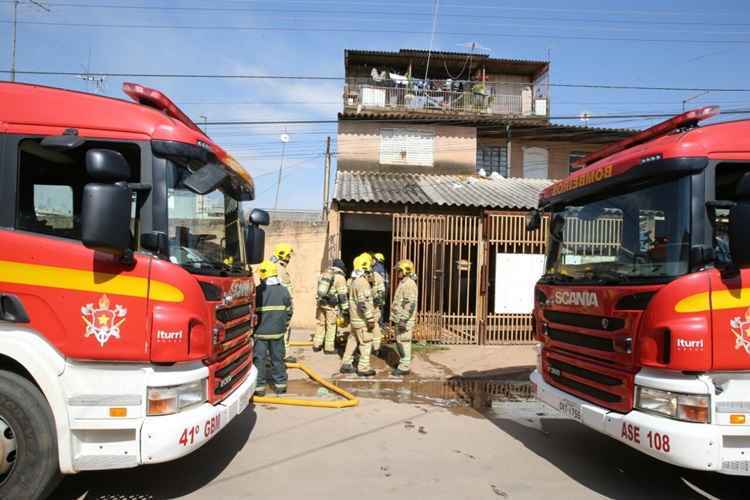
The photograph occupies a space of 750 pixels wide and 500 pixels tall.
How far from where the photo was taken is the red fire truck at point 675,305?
3084 millimetres

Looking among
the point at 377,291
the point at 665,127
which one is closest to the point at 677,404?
the point at 665,127

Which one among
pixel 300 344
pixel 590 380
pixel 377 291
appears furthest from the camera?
pixel 300 344

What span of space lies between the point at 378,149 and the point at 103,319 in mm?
14041

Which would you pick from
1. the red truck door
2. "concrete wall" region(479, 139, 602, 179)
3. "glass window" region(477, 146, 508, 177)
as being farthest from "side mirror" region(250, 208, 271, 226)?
"concrete wall" region(479, 139, 602, 179)

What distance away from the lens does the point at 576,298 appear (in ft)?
13.7

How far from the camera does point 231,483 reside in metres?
3.80

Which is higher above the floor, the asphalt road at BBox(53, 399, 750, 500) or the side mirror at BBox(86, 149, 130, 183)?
the side mirror at BBox(86, 149, 130, 183)

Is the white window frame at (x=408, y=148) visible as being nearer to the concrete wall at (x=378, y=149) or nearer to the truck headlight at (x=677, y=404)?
the concrete wall at (x=378, y=149)

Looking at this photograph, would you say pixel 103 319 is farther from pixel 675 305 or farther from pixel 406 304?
pixel 406 304

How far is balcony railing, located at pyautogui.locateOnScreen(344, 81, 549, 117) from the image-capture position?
18891mm

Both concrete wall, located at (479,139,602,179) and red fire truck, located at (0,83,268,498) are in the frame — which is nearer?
red fire truck, located at (0,83,268,498)

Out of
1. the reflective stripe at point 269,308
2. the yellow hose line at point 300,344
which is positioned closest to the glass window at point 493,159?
the yellow hose line at point 300,344

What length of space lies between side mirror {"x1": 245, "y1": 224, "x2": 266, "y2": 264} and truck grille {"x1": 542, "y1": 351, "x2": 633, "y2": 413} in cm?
318

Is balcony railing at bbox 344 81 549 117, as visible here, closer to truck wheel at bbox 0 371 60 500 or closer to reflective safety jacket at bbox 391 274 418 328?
reflective safety jacket at bbox 391 274 418 328
